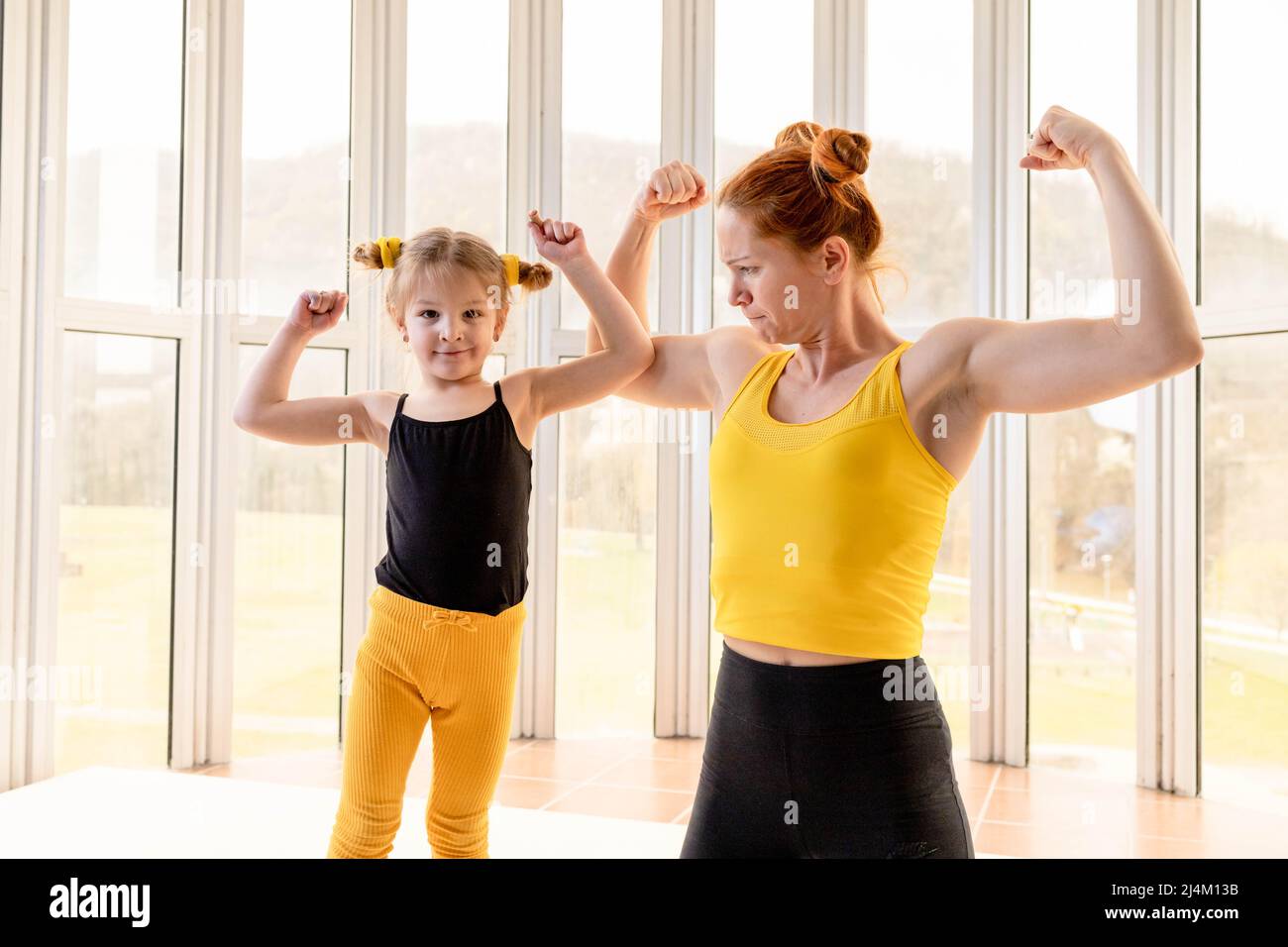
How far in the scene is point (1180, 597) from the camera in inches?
152

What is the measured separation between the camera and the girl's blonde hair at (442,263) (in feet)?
5.55

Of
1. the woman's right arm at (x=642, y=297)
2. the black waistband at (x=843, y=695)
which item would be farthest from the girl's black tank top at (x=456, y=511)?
the black waistband at (x=843, y=695)

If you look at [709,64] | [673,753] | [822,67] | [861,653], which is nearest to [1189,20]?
[822,67]

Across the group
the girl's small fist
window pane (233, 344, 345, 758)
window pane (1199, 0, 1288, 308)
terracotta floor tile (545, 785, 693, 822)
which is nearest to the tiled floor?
terracotta floor tile (545, 785, 693, 822)

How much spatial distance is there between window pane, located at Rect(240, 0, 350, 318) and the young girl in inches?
108

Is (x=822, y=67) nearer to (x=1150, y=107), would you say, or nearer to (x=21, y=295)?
(x=1150, y=107)

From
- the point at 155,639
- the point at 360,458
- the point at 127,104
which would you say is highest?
the point at 127,104

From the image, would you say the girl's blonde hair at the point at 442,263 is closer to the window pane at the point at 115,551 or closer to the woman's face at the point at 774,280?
the woman's face at the point at 774,280

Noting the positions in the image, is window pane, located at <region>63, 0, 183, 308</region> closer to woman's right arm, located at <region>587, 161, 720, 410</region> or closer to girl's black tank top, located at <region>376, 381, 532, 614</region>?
girl's black tank top, located at <region>376, 381, 532, 614</region>

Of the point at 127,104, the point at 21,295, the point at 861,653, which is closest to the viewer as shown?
the point at 861,653

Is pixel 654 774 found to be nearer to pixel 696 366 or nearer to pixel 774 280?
pixel 696 366

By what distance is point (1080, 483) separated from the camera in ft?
13.6
